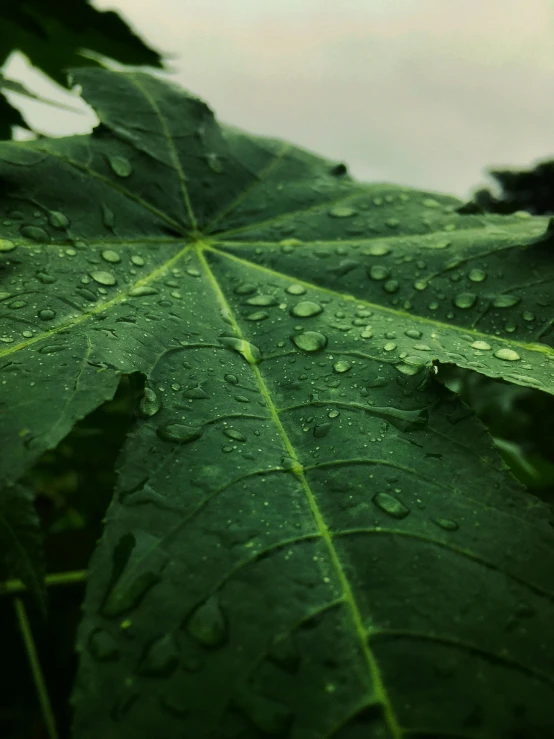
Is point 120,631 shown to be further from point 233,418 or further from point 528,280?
point 528,280

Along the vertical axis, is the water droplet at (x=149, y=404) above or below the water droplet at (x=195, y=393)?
below

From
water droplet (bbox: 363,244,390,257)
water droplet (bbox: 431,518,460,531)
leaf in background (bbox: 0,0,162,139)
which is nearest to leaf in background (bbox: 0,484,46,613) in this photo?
water droplet (bbox: 431,518,460,531)

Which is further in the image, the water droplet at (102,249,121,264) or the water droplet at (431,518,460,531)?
the water droplet at (102,249,121,264)

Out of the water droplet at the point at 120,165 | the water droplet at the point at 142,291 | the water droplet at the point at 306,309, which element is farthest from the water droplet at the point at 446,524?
the water droplet at the point at 120,165

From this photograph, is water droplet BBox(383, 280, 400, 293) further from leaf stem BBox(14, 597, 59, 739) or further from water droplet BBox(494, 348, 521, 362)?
leaf stem BBox(14, 597, 59, 739)

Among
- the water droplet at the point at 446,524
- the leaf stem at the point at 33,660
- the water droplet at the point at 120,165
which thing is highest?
the water droplet at the point at 120,165

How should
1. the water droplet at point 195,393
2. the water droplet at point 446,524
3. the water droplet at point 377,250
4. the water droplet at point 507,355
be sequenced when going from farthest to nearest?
the water droplet at point 377,250, the water droplet at point 507,355, the water droplet at point 195,393, the water droplet at point 446,524

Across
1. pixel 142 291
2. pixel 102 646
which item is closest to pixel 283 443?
pixel 102 646

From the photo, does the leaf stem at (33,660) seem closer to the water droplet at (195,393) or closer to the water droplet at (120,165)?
the water droplet at (195,393)
